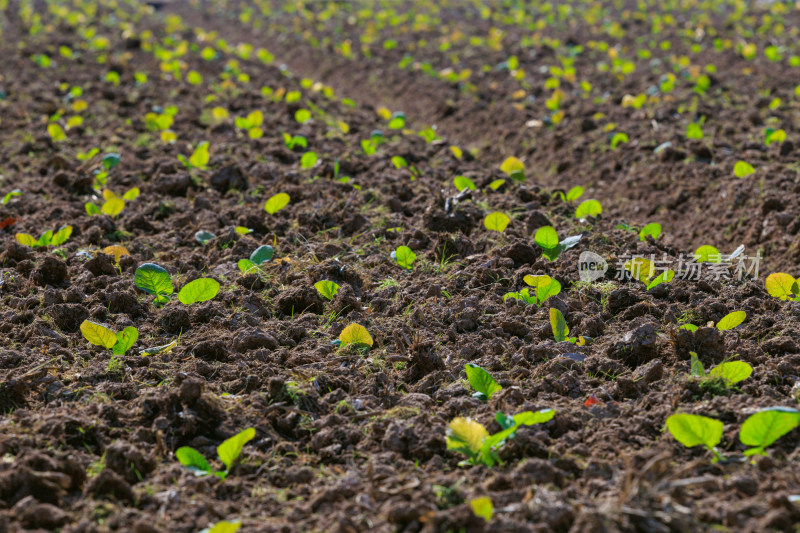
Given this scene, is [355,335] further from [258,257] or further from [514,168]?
[514,168]

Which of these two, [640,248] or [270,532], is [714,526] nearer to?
[270,532]

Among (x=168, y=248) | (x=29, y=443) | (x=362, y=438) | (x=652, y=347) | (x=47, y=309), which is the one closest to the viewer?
(x=29, y=443)

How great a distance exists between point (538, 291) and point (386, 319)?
651mm

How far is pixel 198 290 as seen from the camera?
118 inches

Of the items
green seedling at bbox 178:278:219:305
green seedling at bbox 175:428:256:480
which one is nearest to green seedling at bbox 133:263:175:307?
green seedling at bbox 178:278:219:305

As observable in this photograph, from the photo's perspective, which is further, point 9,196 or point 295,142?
point 295,142

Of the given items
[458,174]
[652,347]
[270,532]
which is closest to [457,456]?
[270,532]

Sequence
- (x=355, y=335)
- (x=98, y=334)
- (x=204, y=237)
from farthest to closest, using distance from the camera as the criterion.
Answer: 1. (x=204, y=237)
2. (x=355, y=335)
3. (x=98, y=334)

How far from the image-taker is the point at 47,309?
297cm

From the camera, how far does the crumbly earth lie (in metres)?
1.96

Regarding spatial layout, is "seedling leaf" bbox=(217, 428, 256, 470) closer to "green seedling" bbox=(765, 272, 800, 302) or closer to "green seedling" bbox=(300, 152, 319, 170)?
"green seedling" bbox=(765, 272, 800, 302)

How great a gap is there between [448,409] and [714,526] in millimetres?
882

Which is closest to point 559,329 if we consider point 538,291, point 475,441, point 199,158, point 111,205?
point 538,291

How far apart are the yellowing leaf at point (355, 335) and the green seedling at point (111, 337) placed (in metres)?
0.77
